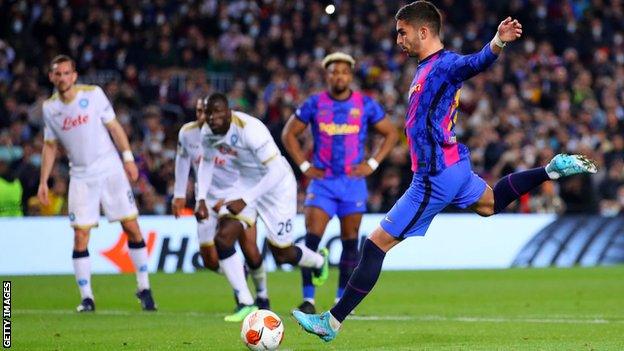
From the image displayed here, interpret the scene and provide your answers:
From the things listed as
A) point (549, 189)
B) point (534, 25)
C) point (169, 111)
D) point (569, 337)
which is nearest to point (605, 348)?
point (569, 337)

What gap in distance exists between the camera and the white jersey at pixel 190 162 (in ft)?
43.4

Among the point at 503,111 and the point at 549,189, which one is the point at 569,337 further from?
the point at 503,111

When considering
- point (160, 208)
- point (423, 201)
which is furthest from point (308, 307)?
point (160, 208)

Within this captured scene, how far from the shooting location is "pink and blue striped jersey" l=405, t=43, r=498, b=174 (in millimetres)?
9430

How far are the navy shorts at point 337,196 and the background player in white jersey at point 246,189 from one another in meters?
0.39

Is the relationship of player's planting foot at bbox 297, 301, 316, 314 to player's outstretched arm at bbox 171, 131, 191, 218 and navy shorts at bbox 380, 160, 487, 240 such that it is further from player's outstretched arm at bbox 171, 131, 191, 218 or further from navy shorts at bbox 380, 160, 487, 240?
navy shorts at bbox 380, 160, 487, 240

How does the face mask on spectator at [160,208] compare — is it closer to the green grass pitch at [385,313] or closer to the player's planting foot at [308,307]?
the green grass pitch at [385,313]

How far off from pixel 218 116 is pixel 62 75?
2.04 meters

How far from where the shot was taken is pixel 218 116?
12477mm

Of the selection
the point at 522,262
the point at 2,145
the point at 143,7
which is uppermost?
the point at 143,7

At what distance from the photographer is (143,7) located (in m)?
28.5

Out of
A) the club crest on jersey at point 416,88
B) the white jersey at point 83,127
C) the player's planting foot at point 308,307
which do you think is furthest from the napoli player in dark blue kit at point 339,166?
the club crest on jersey at point 416,88

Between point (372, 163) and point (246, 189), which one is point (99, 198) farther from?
point (372, 163)

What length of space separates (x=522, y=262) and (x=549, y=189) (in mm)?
2252
